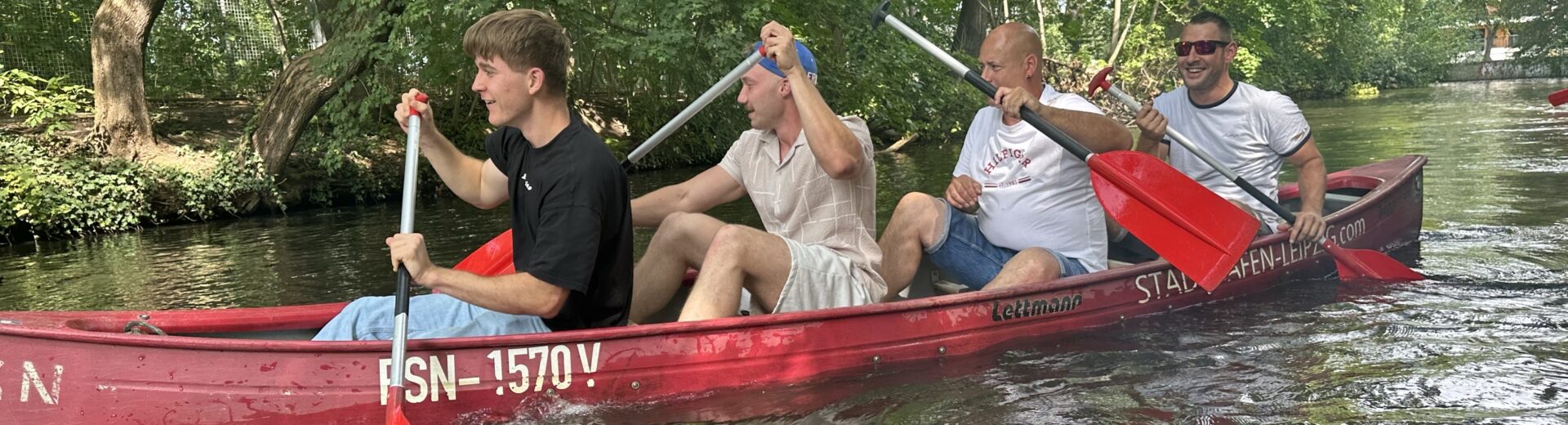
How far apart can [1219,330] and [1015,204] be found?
1.23m

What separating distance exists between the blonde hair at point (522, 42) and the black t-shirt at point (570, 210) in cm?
18

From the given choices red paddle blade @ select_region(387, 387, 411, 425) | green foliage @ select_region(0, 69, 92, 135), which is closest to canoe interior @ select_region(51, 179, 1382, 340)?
red paddle blade @ select_region(387, 387, 411, 425)

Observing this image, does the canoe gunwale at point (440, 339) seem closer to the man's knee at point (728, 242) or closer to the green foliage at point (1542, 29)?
the man's knee at point (728, 242)

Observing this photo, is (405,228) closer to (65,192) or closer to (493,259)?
(493,259)

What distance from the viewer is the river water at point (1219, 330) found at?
446 centimetres

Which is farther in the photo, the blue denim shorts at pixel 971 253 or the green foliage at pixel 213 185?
the green foliage at pixel 213 185

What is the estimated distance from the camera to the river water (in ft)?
14.6

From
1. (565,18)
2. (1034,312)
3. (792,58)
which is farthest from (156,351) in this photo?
(565,18)

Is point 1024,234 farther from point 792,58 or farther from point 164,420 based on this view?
point 164,420

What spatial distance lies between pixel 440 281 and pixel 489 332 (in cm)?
70

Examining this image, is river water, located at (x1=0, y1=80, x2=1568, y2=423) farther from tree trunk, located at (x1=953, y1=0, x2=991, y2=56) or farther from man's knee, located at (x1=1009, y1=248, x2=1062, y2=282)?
tree trunk, located at (x1=953, y1=0, x2=991, y2=56)

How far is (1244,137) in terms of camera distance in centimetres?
648

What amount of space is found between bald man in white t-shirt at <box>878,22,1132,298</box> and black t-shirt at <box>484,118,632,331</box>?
190 cm

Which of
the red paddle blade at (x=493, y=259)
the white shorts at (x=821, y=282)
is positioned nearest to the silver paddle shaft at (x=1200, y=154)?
the white shorts at (x=821, y=282)
